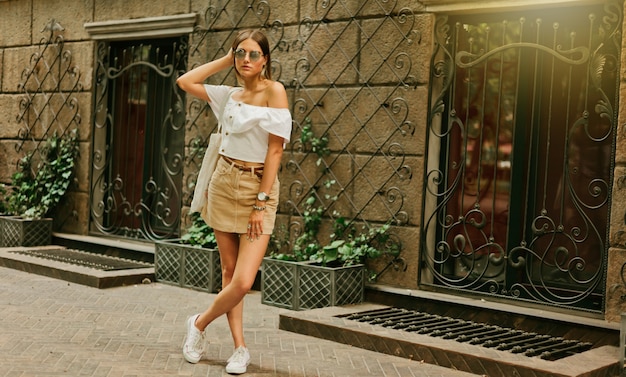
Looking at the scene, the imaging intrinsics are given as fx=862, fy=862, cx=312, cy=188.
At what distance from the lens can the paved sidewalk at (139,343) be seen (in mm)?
5398

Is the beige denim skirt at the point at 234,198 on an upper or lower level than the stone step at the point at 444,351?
upper

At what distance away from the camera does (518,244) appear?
7105mm

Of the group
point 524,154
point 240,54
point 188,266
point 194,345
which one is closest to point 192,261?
point 188,266

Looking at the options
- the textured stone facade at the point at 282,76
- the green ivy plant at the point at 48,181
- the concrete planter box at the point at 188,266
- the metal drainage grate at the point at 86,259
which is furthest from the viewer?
the green ivy plant at the point at 48,181

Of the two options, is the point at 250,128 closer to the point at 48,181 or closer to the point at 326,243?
the point at 326,243

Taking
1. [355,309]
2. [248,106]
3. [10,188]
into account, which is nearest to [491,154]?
[355,309]

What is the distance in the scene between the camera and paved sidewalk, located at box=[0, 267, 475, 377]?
213 inches

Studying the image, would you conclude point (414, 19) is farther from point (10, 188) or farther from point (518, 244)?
point (10, 188)

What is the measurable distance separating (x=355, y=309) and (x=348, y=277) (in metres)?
0.34

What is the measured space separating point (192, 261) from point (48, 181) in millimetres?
3266

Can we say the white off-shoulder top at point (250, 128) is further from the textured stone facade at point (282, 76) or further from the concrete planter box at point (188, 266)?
the concrete planter box at point (188, 266)

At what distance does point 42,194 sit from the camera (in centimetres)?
1081

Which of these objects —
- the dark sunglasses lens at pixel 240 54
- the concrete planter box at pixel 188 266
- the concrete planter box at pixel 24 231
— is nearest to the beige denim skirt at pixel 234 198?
the dark sunglasses lens at pixel 240 54

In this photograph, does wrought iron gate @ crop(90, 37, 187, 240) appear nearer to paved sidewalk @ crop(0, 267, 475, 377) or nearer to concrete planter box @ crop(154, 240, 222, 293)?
concrete planter box @ crop(154, 240, 222, 293)
